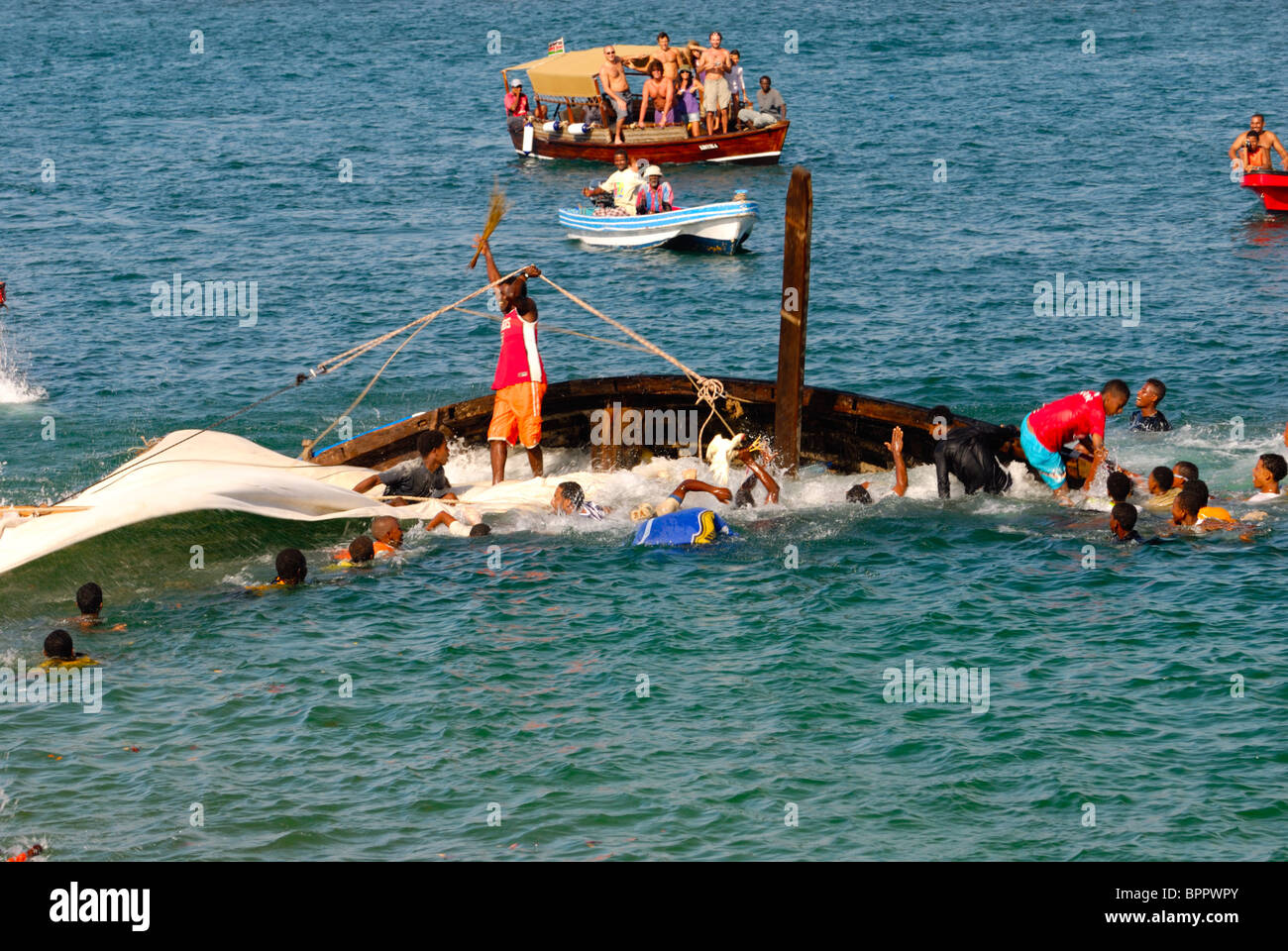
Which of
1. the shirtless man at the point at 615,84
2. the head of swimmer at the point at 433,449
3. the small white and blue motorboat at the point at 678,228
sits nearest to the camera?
the head of swimmer at the point at 433,449

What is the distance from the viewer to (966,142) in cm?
4494

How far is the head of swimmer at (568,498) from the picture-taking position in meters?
18.9

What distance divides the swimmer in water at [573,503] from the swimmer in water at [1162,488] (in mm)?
6610

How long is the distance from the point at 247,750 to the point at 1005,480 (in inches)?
393

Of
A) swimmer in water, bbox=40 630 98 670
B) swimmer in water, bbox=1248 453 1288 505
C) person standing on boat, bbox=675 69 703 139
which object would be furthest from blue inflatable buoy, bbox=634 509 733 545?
person standing on boat, bbox=675 69 703 139

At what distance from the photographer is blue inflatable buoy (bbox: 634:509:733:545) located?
18375 mm

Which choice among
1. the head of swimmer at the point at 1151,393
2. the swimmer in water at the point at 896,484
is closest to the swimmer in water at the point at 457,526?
the swimmer in water at the point at 896,484

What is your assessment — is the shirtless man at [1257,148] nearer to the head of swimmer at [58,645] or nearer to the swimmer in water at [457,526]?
the swimmer in water at [457,526]

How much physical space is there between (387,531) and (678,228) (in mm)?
17127

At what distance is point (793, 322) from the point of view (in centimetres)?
1939

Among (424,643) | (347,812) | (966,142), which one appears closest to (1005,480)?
(424,643)

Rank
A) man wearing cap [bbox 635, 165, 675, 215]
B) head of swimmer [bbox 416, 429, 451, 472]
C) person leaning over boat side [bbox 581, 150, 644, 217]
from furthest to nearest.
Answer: person leaning over boat side [bbox 581, 150, 644, 217] < man wearing cap [bbox 635, 165, 675, 215] < head of swimmer [bbox 416, 429, 451, 472]

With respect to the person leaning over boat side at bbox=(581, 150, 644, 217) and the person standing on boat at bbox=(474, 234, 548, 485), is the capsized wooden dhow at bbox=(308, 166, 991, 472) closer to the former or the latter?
the person standing on boat at bbox=(474, 234, 548, 485)

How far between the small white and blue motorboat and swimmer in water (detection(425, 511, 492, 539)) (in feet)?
51.3
